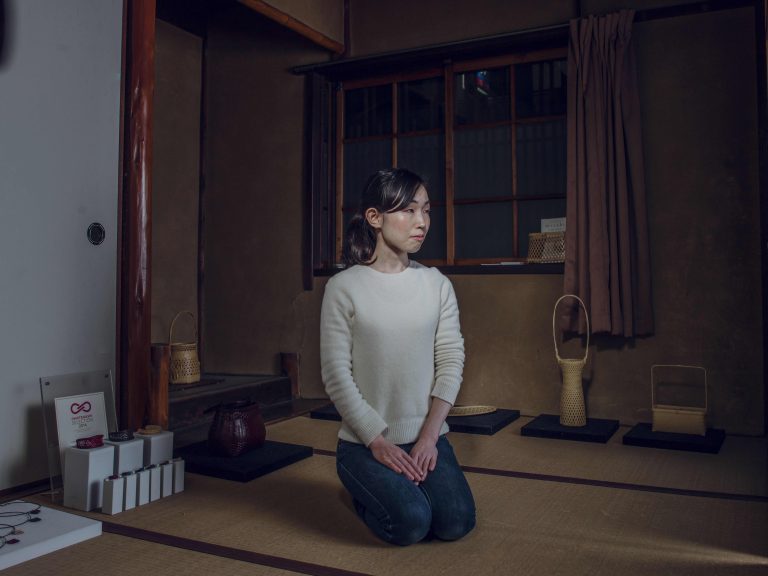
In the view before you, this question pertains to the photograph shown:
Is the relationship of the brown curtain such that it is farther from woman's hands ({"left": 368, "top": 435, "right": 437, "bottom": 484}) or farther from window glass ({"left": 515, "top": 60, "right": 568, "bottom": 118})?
woman's hands ({"left": 368, "top": 435, "right": 437, "bottom": 484})

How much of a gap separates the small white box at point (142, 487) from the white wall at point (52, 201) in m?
0.48

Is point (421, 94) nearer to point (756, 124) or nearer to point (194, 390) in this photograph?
point (756, 124)

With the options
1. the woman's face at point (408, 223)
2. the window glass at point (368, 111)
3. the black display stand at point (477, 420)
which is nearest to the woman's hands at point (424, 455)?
the woman's face at point (408, 223)

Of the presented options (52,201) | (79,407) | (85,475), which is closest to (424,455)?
(85,475)

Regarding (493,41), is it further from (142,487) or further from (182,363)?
(142,487)

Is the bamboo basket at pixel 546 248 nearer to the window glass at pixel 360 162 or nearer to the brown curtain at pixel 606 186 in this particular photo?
the brown curtain at pixel 606 186

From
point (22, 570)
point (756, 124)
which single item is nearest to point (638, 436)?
point (756, 124)

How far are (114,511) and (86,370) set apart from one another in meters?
0.68

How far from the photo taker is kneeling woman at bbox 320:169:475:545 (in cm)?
188

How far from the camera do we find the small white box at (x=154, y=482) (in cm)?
228

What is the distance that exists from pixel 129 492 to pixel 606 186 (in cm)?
265

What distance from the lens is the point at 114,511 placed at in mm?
2143

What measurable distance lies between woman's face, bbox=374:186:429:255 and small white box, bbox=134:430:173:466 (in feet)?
3.77

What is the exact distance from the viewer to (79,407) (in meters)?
2.47
